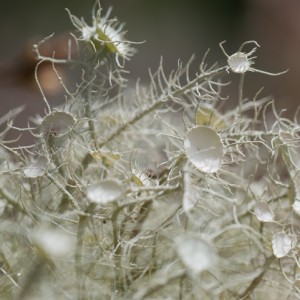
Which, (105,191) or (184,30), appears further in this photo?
(184,30)

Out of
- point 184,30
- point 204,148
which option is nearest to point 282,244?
point 204,148

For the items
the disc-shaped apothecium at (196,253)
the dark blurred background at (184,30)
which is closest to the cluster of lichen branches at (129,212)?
the disc-shaped apothecium at (196,253)

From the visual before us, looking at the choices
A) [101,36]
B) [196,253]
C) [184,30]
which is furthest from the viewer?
[184,30]

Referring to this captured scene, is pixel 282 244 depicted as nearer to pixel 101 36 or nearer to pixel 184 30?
pixel 101 36

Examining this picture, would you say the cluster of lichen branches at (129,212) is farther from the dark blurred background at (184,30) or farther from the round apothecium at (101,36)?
the dark blurred background at (184,30)

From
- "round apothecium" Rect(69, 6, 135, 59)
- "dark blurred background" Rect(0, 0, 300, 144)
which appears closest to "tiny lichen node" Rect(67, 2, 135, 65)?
"round apothecium" Rect(69, 6, 135, 59)

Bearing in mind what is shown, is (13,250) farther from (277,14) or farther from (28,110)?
(277,14)

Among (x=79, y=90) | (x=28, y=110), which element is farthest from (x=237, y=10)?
(x=79, y=90)
